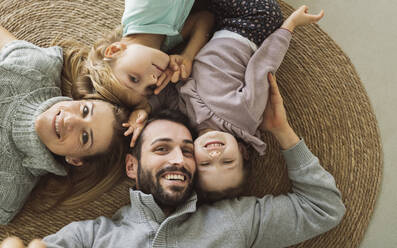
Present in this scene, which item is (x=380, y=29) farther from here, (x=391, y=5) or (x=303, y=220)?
(x=303, y=220)

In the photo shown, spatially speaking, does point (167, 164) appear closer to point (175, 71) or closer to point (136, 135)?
point (136, 135)

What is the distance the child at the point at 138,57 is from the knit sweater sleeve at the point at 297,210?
17.8 inches

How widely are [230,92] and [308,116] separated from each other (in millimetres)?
324

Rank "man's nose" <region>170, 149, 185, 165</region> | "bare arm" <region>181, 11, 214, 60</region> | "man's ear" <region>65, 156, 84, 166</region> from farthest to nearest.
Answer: "bare arm" <region>181, 11, 214, 60</region>, "man's ear" <region>65, 156, 84, 166</region>, "man's nose" <region>170, 149, 185, 165</region>

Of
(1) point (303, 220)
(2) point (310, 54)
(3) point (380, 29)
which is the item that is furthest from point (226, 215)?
(3) point (380, 29)

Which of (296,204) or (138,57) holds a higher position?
(138,57)

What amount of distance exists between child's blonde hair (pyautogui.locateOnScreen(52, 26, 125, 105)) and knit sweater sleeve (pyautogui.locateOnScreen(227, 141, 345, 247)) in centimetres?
54

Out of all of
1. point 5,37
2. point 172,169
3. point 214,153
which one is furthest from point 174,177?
point 5,37

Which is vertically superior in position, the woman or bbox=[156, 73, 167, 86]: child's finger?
bbox=[156, 73, 167, 86]: child's finger

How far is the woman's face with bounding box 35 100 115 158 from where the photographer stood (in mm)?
1000

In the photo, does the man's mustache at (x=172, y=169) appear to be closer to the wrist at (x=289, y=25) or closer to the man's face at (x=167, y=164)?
the man's face at (x=167, y=164)

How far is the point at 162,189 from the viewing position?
972 millimetres

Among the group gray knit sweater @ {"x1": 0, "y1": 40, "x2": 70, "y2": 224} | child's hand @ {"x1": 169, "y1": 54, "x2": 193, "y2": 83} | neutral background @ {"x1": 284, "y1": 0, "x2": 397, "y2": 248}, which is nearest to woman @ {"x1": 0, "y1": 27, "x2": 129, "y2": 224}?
gray knit sweater @ {"x1": 0, "y1": 40, "x2": 70, "y2": 224}

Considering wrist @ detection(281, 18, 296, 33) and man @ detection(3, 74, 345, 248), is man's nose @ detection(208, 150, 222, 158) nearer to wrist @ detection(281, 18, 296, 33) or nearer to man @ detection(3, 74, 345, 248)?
man @ detection(3, 74, 345, 248)
